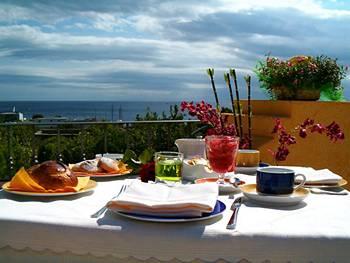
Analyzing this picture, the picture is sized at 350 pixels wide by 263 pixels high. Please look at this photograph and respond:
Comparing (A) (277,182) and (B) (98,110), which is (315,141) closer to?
(A) (277,182)

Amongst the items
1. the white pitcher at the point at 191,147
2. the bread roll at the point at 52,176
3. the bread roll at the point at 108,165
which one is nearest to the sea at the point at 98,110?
the white pitcher at the point at 191,147

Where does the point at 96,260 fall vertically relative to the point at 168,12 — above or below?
below

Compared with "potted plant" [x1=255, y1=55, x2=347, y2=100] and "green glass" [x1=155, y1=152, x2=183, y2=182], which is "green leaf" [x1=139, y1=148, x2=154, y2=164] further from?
"potted plant" [x1=255, y1=55, x2=347, y2=100]

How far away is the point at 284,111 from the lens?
375 centimetres

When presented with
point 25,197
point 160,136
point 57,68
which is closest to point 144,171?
point 25,197

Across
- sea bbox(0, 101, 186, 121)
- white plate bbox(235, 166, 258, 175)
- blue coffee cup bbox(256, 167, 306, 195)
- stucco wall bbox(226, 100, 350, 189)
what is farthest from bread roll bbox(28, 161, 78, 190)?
stucco wall bbox(226, 100, 350, 189)

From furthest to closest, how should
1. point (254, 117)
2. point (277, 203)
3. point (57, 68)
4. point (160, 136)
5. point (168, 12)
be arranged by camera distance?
point (57, 68) → point (168, 12) → point (160, 136) → point (254, 117) → point (277, 203)

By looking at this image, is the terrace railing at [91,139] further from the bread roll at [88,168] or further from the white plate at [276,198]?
the white plate at [276,198]

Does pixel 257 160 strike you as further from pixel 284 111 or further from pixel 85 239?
pixel 284 111

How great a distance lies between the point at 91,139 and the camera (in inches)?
232


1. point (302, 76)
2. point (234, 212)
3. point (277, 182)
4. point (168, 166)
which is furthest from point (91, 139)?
point (234, 212)

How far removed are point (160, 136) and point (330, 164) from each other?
1939mm

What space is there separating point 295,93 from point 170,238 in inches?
123

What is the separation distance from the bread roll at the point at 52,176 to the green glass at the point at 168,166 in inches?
10.2
